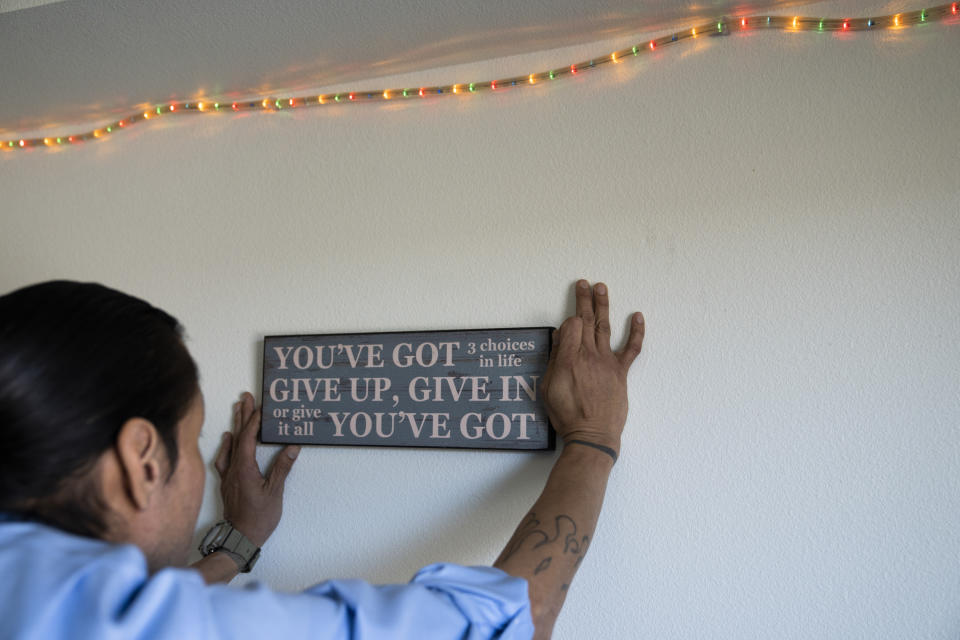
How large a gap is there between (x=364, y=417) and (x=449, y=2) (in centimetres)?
75

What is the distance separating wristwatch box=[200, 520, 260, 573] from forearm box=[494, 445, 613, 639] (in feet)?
Answer: 2.04

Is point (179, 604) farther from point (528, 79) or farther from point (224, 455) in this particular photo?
point (528, 79)

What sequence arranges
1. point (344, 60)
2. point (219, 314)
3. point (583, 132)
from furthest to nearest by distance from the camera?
point (219, 314) → point (344, 60) → point (583, 132)

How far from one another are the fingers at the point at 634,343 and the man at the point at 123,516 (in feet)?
1.37

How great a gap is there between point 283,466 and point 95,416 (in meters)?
0.75

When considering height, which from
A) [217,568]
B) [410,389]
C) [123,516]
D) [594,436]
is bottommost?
[217,568]

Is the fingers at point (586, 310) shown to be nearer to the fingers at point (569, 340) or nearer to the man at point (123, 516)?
the fingers at point (569, 340)

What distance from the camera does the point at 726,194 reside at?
3.84 feet

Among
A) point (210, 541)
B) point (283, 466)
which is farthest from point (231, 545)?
point (283, 466)

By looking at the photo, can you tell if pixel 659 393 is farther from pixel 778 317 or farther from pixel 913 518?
pixel 913 518

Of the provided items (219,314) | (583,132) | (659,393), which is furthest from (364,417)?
(583,132)

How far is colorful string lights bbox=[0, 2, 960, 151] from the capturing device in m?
1.10

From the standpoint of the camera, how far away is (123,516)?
2.38ft

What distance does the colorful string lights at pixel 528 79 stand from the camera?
1.10 meters
